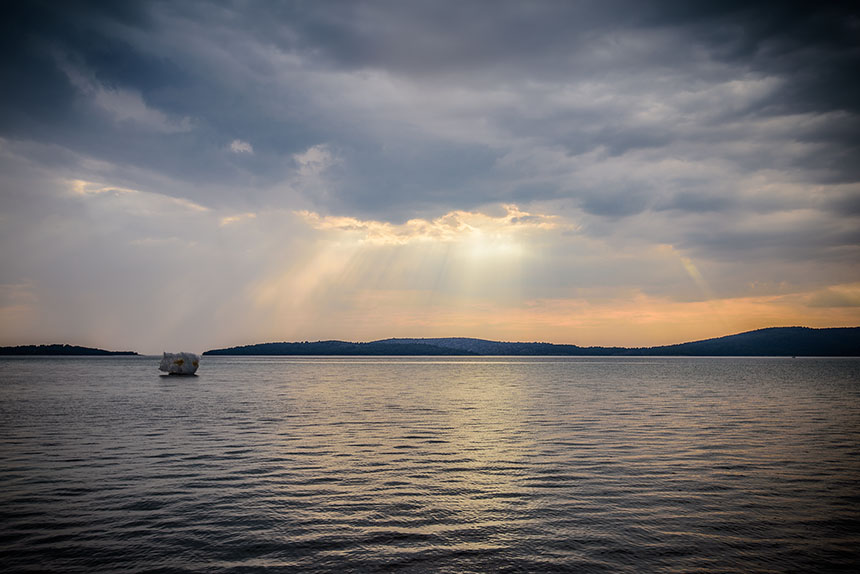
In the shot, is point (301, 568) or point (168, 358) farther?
point (168, 358)

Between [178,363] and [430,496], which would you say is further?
[178,363]

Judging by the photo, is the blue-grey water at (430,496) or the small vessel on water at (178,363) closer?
the blue-grey water at (430,496)

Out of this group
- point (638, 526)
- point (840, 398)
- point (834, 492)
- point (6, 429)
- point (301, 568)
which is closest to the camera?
point (301, 568)

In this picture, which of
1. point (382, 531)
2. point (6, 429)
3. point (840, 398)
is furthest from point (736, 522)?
point (840, 398)

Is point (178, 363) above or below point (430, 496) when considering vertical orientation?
above

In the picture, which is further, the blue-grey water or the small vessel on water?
the small vessel on water

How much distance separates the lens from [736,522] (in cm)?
1454

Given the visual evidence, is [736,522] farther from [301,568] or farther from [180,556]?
[180,556]

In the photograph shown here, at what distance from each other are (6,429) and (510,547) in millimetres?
34626

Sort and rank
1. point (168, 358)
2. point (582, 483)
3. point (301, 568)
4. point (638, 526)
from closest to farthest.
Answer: point (301, 568)
point (638, 526)
point (582, 483)
point (168, 358)

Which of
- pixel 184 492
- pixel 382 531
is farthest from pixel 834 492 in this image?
pixel 184 492

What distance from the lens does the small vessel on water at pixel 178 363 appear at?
10700 cm

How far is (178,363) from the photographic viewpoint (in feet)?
352

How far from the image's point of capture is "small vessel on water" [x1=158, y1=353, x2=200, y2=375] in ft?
351
